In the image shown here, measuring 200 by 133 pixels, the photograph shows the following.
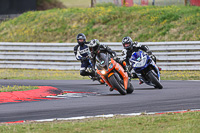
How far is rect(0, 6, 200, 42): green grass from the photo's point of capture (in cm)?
2653

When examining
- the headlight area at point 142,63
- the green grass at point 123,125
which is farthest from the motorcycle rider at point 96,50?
the green grass at point 123,125

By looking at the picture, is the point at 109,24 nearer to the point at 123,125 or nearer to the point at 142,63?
the point at 142,63

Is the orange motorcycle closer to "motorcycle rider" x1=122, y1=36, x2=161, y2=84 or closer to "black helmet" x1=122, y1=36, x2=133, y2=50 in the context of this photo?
"motorcycle rider" x1=122, y1=36, x2=161, y2=84

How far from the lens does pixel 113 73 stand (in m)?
12.7

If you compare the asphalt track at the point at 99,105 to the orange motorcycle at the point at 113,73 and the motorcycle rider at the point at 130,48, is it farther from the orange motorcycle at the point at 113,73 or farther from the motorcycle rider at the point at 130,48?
the motorcycle rider at the point at 130,48

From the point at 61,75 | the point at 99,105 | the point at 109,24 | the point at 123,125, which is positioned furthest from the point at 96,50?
the point at 109,24

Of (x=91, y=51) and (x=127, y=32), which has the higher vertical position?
(x=91, y=51)

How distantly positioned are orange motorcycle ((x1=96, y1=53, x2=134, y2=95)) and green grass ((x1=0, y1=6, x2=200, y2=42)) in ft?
41.2

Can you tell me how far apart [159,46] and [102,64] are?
1019 centimetres

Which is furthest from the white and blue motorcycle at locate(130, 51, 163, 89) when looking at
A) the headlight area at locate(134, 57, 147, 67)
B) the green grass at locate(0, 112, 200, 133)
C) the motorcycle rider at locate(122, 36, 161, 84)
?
the green grass at locate(0, 112, 200, 133)

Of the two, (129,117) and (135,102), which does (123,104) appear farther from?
(129,117)

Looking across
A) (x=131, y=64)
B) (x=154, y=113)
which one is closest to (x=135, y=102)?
(x=154, y=113)

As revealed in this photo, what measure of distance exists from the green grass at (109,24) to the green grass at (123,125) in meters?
17.0

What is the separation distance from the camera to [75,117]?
353 inches
